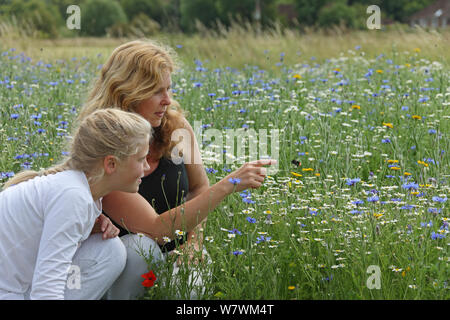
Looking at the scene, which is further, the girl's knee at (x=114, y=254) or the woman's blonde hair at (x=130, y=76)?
the woman's blonde hair at (x=130, y=76)

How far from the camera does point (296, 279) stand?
101 inches

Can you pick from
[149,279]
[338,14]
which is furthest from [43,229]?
[338,14]

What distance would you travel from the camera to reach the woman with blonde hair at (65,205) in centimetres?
203

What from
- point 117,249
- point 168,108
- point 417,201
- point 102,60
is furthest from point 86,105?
point 102,60

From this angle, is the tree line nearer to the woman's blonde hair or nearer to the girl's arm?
the woman's blonde hair

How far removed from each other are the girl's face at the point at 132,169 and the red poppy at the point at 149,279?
378 millimetres

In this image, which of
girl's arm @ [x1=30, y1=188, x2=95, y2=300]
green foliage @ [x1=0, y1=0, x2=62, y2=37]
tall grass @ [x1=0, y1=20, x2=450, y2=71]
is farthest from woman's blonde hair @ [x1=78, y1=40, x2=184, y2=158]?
green foliage @ [x1=0, y1=0, x2=62, y2=37]

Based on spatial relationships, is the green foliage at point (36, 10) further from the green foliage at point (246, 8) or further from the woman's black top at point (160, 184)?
the woman's black top at point (160, 184)

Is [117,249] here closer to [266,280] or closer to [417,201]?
[266,280]

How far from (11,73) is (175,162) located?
3741 millimetres

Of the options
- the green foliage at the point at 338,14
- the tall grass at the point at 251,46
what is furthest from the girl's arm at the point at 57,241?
the green foliage at the point at 338,14

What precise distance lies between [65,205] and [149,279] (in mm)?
537

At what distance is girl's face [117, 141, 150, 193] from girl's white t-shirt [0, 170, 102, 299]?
0.46 feet

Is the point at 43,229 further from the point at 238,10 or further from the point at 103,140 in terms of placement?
the point at 238,10
